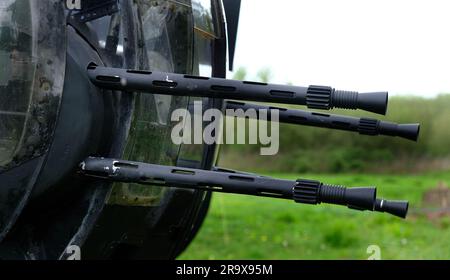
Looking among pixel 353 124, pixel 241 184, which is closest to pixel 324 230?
pixel 353 124

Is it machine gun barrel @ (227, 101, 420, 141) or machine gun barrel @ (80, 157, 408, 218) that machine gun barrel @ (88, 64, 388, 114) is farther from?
machine gun barrel @ (227, 101, 420, 141)

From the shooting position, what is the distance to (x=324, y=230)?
14281 millimetres

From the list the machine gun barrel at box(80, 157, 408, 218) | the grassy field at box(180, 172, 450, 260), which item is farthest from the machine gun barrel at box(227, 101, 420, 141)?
the grassy field at box(180, 172, 450, 260)

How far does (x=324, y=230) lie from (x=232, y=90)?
10.0 m

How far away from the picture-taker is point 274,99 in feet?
14.8

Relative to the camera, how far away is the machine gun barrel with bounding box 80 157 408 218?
4359 mm

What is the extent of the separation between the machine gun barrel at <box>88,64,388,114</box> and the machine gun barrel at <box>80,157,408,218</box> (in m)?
0.39

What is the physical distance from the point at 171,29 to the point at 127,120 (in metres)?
0.67

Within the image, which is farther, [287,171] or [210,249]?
[287,171]

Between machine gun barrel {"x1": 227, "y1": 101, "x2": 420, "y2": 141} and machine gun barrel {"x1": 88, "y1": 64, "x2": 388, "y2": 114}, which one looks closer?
machine gun barrel {"x1": 88, "y1": 64, "x2": 388, "y2": 114}

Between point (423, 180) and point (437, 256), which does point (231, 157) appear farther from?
point (437, 256)

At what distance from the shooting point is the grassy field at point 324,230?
12.2 m

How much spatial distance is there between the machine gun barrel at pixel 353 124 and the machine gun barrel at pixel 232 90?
0.70 metres
